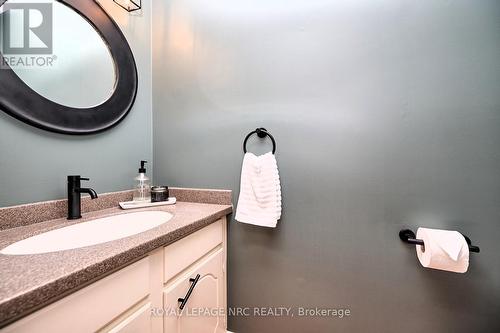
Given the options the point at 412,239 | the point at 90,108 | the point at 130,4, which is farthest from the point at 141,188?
the point at 412,239

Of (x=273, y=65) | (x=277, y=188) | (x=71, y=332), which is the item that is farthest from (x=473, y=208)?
(x=71, y=332)

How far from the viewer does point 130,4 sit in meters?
1.14

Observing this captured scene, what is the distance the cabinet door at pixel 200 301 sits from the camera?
2.30 ft

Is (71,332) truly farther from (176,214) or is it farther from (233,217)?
(233,217)

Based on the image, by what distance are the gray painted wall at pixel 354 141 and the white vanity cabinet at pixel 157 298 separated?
0.16m

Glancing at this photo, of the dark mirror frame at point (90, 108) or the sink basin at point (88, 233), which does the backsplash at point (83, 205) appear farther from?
the dark mirror frame at point (90, 108)

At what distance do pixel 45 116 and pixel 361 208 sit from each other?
1.35 meters

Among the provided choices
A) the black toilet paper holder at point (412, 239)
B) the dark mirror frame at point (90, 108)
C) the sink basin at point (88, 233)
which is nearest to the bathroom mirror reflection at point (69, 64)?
the dark mirror frame at point (90, 108)

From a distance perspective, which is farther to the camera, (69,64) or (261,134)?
(261,134)

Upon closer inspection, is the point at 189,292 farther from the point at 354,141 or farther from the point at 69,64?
the point at 69,64

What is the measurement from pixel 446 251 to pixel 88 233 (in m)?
1.32

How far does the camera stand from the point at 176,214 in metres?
0.91

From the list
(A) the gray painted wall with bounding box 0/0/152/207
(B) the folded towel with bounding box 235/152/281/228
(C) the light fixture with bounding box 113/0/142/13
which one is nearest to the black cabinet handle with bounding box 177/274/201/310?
(B) the folded towel with bounding box 235/152/281/228

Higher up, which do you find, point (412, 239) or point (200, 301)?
point (412, 239)
